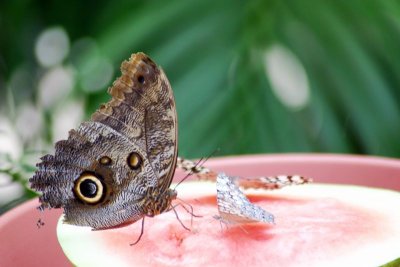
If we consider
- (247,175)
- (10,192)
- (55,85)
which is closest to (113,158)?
(247,175)

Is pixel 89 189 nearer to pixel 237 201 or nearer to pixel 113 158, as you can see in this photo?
pixel 113 158

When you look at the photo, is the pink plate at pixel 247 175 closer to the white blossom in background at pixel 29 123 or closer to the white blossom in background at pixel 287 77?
the white blossom in background at pixel 287 77

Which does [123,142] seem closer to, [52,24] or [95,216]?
[95,216]

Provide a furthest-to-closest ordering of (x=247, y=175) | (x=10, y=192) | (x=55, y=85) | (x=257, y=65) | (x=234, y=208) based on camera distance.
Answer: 1. (x=55, y=85)
2. (x=257, y=65)
3. (x=10, y=192)
4. (x=247, y=175)
5. (x=234, y=208)

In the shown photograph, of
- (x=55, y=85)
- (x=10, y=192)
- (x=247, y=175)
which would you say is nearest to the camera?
(x=247, y=175)

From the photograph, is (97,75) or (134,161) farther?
(97,75)

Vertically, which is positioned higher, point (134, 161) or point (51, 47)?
point (51, 47)

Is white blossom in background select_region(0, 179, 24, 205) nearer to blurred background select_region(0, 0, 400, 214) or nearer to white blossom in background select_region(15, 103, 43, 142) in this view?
blurred background select_region(0, 0, 400, 214)
